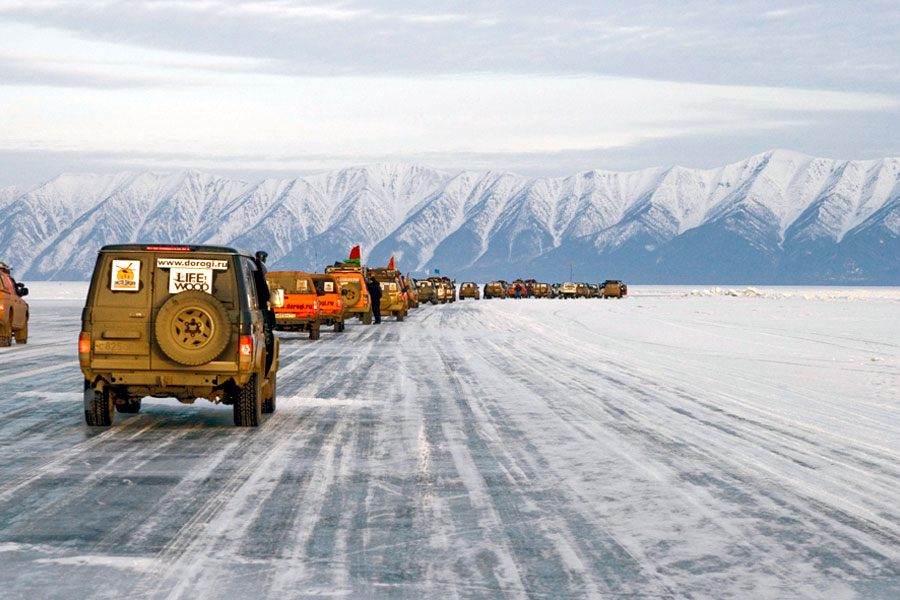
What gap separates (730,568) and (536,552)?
3.64 ft

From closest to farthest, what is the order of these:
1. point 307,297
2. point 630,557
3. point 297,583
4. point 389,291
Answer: point 297,583
point 630,557
point 307,297
point 389,291

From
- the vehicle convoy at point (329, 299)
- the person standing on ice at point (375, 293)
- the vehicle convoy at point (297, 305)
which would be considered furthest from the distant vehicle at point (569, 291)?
the vehicle convoy at point (297, 305)

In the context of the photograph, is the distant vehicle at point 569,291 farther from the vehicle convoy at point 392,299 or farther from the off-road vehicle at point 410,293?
the vehicle convoy at point 392,299

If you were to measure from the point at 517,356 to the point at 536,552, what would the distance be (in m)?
18.6

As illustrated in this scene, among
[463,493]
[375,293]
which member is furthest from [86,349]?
[375,293]

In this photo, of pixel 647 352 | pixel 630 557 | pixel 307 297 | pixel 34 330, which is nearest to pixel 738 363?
pixel 647 352

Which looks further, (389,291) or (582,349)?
→ (389,291)

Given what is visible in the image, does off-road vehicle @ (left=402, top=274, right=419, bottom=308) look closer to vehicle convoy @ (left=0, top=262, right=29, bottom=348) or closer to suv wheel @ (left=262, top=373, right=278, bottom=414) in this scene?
vehicle convoy @ (left=0, top=262, right=29, bottom=348)

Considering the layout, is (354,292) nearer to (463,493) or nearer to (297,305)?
(297,305)

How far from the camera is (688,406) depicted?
52.3ft

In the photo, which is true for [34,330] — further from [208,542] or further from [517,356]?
[208,542]

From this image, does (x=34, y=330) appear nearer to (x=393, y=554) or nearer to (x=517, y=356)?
(x=517, y=356)

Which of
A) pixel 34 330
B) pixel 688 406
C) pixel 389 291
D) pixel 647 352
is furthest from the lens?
pixel 389 291

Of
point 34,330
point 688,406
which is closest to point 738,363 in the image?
point 688,406
